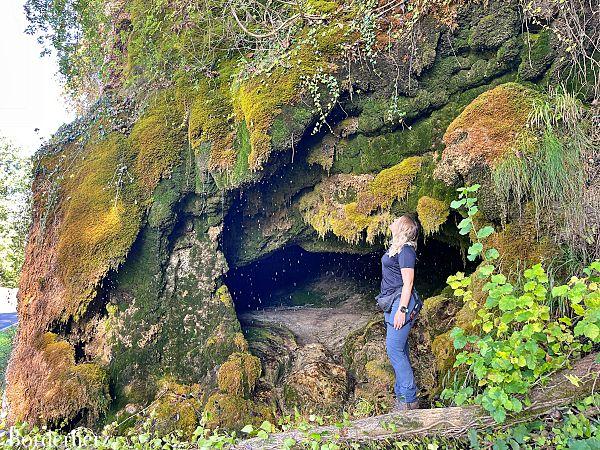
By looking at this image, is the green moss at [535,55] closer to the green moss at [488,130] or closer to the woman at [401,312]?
the green moss at [488,130]

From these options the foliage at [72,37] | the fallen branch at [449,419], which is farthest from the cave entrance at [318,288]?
the foliage at [72,37]

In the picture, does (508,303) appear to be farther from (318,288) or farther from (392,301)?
(318,288)

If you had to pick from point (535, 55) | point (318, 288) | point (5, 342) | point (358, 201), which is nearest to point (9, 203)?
point (5, 342)

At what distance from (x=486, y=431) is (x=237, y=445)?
5.76 ft

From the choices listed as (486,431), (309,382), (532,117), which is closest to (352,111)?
(532,117)

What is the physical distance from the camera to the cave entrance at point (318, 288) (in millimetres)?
6371

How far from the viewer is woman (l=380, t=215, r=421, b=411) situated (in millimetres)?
3852

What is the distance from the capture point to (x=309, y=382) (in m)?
5.30

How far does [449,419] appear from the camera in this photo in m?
3.03

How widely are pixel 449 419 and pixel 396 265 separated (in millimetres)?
1346

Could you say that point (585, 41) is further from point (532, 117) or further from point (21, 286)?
point (21, 286)

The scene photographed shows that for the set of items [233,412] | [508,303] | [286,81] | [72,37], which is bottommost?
[233,412]

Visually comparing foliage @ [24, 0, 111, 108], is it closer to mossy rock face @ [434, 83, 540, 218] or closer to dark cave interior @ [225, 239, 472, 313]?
dark cave interior @ [225, 239, 472, 313]

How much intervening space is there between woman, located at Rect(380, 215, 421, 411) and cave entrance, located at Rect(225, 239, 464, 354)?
2.16 meters
